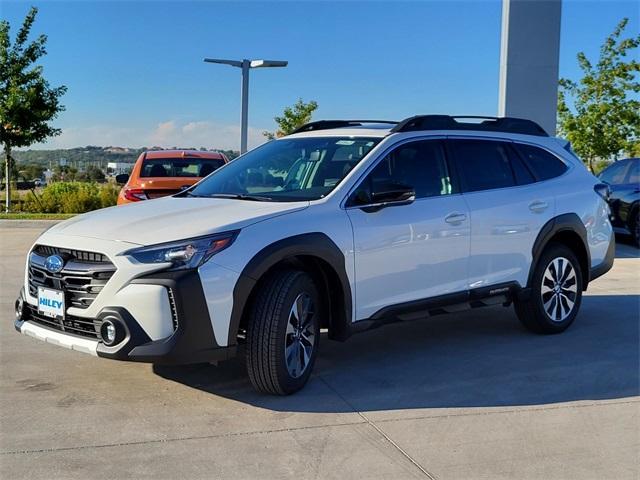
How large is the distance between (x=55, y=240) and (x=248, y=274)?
132 centimetres

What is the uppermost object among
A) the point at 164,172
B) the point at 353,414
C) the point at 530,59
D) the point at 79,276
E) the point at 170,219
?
the point at 530,59

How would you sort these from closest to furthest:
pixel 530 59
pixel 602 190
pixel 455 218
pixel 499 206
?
pixel 455 218 → pixel 499 206 → pixel 602 190 → pixel 530 59

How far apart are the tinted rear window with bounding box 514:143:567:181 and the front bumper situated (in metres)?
3.55

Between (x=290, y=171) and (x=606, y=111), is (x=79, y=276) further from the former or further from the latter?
(x=606, y=111)

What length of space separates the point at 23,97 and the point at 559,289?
17.1 m

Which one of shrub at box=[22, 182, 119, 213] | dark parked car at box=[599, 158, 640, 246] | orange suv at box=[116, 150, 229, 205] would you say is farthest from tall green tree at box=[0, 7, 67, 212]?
dark parked car at box=[599, 158, 640, 246]

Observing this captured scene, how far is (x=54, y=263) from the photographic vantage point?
449cm

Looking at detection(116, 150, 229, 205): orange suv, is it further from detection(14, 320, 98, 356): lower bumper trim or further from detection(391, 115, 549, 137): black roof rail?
detection(14, 320, 98, 356): lower bumper trim

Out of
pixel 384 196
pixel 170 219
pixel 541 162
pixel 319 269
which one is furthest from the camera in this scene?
pixel 541 162

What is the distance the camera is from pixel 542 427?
4273 mm

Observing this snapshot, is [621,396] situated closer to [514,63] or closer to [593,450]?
[593,450]

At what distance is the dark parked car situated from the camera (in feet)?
42.2

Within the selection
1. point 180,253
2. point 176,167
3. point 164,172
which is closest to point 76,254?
point 180,253

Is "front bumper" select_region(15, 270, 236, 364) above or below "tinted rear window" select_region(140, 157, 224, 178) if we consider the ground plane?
below
